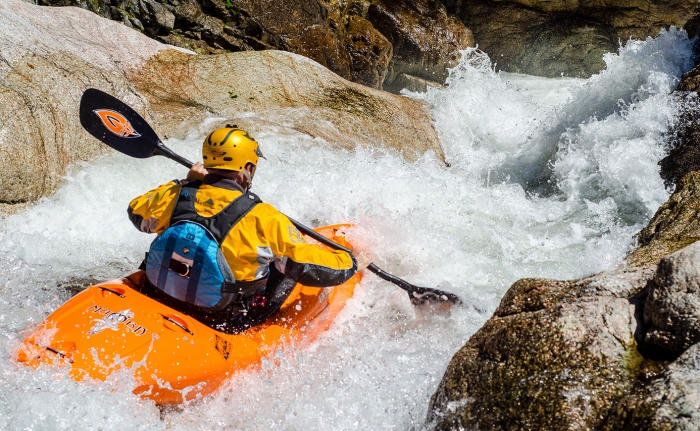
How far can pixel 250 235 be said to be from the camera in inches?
110

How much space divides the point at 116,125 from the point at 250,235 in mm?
1869

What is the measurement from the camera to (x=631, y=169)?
19.2ft

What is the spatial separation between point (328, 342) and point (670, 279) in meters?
2.07

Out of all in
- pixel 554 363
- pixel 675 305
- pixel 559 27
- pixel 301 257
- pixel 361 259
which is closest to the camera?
pixel 675 305

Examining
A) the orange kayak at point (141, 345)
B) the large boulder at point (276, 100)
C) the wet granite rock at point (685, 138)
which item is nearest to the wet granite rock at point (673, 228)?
the wet granite rock at point (685, 138)

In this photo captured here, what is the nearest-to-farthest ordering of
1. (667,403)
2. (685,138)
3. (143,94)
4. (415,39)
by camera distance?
(667,403)
(685,138)
(143,94)
(415,39)

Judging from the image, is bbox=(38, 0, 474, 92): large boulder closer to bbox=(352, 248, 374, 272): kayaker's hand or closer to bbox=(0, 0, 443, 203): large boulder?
bbox=(0, 0, 443, 203): large boulder

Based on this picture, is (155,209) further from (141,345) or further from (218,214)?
(141,345)

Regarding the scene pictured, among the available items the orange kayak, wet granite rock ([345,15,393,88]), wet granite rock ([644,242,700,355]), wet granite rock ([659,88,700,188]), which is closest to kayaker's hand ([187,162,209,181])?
the orange kayak

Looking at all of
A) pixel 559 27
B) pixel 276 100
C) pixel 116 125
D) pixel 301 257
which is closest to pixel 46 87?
pixel 116 125

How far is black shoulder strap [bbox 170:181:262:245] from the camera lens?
9.06 ft

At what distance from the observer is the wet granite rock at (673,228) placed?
3.12 meters

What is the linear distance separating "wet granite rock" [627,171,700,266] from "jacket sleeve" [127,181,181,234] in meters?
2.46

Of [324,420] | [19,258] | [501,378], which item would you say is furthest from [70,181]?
[501,378]
